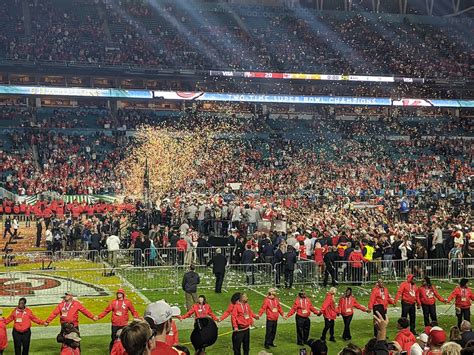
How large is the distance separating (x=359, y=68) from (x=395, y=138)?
26.3 ft

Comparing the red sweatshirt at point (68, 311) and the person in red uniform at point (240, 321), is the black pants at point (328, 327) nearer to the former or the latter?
the person in red uniform at point (240, 321)

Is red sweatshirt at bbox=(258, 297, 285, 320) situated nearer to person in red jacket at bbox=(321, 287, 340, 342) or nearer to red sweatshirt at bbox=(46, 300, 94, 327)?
person in red jacket at bbox=(321, 287, 340, 342)

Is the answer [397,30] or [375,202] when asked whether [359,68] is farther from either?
[375,202]

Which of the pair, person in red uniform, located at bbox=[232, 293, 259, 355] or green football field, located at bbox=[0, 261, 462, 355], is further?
green football field, located at bbox=[0, 261, 462, 355]

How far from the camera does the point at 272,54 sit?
197 ft

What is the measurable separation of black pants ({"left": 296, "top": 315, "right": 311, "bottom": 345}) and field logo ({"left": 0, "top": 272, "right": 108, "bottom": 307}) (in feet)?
23.5

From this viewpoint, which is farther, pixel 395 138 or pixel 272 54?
pixel 272 54

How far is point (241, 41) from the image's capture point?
200 feet

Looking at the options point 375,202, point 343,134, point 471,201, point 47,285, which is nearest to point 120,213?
point 47,285

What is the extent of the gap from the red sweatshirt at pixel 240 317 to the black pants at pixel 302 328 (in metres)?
1.66

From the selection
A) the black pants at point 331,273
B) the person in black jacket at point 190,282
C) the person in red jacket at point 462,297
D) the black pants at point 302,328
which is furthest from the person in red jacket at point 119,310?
the black pants at point 331,273

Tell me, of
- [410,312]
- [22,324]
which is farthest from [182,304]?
[22,324]

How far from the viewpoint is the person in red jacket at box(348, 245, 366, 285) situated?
2309 cm

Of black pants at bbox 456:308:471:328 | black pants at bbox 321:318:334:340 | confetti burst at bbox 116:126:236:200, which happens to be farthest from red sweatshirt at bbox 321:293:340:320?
confetti burst at bbox 116:126:236:200
